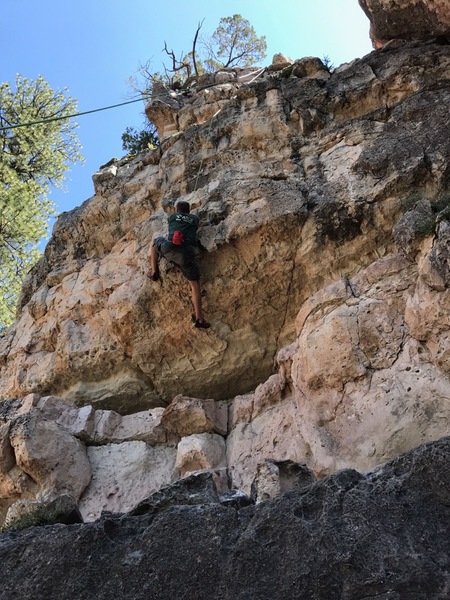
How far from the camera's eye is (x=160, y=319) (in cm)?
817

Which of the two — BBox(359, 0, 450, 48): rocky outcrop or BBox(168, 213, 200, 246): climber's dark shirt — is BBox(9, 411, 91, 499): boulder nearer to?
BBox(168, 213, 200, 246): climber's dark shirt

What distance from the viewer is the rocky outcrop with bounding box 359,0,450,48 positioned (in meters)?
9.23

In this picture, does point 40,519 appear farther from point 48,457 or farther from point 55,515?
point 48,457

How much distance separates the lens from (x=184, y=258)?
25.1 ft

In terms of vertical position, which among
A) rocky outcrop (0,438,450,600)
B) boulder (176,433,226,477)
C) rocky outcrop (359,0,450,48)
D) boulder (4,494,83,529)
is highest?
rocky outcrop (359,0,450,48)

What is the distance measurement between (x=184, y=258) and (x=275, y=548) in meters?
4.54

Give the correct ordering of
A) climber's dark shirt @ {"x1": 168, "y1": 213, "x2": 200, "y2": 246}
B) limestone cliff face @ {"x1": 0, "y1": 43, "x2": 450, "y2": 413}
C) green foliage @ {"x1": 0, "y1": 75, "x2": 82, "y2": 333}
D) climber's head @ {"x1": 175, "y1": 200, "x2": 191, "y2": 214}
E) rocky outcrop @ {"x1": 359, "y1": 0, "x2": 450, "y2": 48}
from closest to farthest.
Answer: limestone cliff face @ {"x1": 0, "y1": 43, "x2": 450, "y2": 413}, climber's dark shirt @ {"x1": 168, "y1": 213, "x2": 200, "y2": 246}, climber's head @ {"x1": 175, "y1": 200, "x2": 191, "y2": 214}, rocky outcrop @ {"x1": 359, "y1": 0, "x2": 450, "y2": 48}, green foliage @ {"x1": 0, "y1": 75, "x2": 82, "y2": 333}

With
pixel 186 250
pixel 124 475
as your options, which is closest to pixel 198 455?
pixel 124 475

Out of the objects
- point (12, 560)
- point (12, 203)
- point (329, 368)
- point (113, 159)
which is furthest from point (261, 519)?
point (12, 203)

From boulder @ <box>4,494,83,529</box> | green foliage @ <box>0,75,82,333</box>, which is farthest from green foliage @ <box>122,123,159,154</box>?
boulder @ <box>4,494,83,529</box>

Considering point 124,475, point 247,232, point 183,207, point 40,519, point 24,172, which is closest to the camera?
point 40,519

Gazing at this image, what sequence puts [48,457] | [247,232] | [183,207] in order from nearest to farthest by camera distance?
[48,457], [247,232], [183,207]

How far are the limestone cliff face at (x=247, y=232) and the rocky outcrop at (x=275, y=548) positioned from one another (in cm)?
244

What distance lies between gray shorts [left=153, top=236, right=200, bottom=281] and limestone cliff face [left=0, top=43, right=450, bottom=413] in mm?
307
